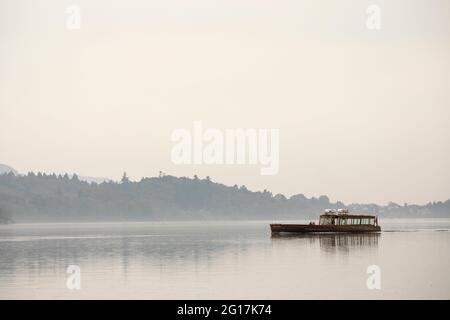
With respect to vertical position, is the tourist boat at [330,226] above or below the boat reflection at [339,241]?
above

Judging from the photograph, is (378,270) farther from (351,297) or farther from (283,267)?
(351,297)

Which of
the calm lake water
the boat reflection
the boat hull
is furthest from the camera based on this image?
the boat hull

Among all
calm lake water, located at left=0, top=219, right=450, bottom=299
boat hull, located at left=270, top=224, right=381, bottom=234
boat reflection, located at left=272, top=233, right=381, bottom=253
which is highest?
boat hull, located at left=270, top=224, right=381, bottom=234

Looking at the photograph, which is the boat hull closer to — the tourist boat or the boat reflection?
the tourist boat

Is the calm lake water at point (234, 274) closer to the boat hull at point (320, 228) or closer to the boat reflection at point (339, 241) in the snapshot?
the boat reflection at point (339, 241)

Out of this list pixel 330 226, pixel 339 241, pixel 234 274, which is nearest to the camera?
pixel 234 274

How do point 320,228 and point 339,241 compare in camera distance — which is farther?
point 320,228

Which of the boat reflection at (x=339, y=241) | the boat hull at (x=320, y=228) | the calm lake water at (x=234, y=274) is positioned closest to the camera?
the calm lake water at (x=234, y=274)

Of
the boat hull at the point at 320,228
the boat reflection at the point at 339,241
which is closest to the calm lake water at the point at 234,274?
the boat reflection at the point at 339,241

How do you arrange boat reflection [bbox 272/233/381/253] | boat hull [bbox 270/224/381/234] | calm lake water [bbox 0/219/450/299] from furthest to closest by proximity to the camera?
boat hull [bbox 270/224/381/234] < boat reflection [bbox 272/233/381/253] < calm lake water [bbox 0/219/450/299]

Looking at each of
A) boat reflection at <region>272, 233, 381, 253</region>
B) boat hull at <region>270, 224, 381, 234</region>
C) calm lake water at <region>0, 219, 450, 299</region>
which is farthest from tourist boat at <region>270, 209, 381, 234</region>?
calm lake water at <region>0, 219, 450, 299</region>

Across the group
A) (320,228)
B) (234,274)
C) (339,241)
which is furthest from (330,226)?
(234,274)

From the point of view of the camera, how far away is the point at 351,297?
213ft

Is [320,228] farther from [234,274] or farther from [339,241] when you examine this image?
[234,274]
